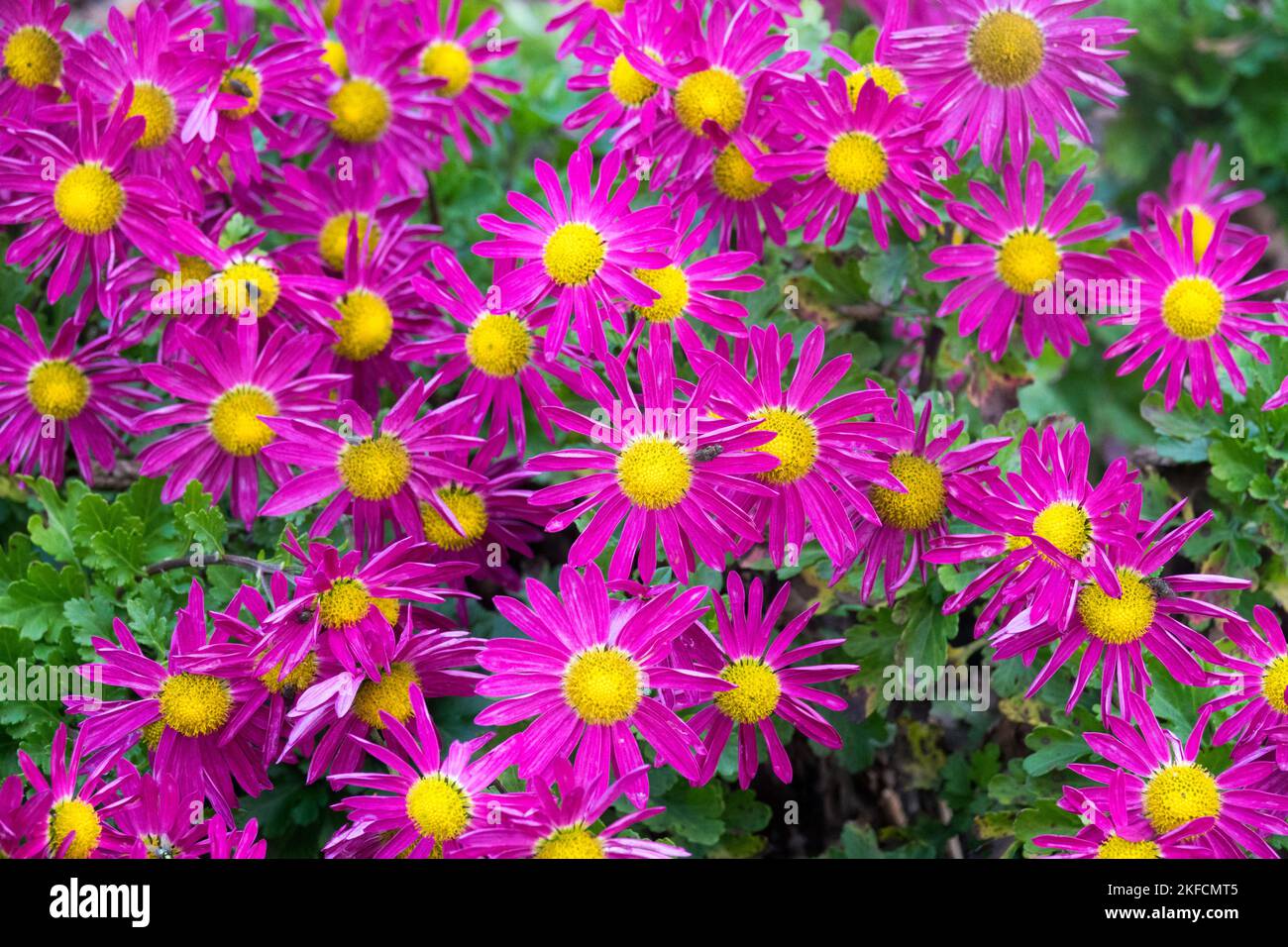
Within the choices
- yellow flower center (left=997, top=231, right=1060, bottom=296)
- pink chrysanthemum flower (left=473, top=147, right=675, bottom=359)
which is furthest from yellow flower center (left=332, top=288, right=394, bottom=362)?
yellow flower center (left=997, top=231, right=1060, bottom=296)

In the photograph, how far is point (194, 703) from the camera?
3.79 feet

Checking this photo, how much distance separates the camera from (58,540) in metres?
1.40

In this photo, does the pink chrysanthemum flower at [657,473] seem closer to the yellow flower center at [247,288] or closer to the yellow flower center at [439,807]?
the yellow flower center at [439,807]

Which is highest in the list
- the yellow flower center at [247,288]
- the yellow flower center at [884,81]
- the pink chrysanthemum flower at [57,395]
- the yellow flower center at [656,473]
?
the yellow flower center at [884,81]

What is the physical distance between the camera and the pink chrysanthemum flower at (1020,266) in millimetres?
1378

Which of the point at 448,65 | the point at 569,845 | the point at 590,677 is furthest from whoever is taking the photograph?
the point at 448,65

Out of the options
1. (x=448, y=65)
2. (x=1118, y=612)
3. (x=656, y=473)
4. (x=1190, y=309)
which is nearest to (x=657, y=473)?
(x=656, y=473)

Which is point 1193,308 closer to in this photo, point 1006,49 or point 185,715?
point 1006,49

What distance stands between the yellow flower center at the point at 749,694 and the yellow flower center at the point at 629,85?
0.63 metres

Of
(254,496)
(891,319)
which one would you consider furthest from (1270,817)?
(254,496)

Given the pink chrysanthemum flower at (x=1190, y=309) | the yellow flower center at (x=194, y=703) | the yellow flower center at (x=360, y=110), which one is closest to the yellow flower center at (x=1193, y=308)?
the pink chrysanthemum flower at (x=1190, y=309)

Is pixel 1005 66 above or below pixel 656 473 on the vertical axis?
above

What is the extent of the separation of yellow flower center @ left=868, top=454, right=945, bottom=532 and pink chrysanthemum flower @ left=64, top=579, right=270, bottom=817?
0.62 metres

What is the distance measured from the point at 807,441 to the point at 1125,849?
446mm
